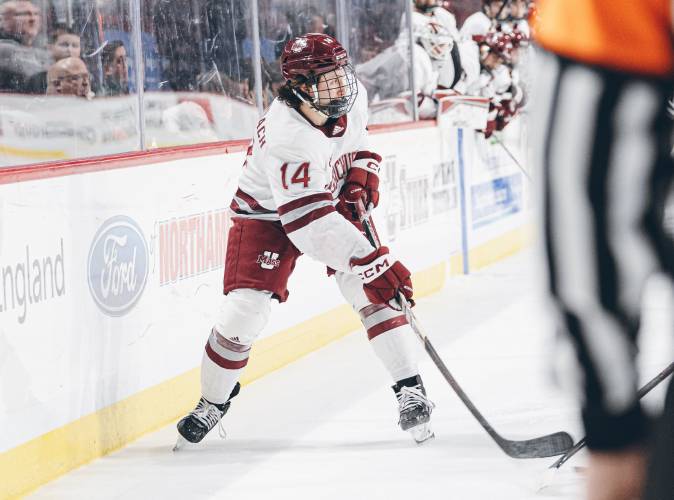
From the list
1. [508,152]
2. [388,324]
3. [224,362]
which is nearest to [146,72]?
[224,362]

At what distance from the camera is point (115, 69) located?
373 cm

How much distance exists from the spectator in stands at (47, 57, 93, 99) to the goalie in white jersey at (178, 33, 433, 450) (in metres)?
0.59

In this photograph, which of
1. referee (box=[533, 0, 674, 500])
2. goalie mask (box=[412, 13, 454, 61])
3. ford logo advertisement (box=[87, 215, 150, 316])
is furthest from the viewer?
goalie mask (box=[412, 13, 454, 61])

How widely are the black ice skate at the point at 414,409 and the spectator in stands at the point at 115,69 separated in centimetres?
124

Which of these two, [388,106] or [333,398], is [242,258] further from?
[388,106]

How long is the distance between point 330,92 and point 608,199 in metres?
2.30

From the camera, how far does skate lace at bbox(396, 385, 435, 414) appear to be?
10.7 feet

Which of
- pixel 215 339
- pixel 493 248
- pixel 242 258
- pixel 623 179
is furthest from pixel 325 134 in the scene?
pixel 493 248

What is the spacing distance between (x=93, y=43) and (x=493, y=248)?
4.11 meters

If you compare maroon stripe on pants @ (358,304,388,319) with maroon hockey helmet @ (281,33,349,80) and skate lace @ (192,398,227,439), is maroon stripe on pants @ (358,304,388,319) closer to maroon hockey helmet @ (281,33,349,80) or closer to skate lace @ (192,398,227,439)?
skate lace @ (192,398,227,439)

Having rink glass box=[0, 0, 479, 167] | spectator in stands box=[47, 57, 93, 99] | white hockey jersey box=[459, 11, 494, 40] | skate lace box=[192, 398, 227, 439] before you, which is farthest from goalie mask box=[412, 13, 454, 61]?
skate lace box=[192, 398, 227, 439]

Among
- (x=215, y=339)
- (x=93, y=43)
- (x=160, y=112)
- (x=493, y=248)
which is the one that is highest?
(x=93, y=43)

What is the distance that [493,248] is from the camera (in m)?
7.35

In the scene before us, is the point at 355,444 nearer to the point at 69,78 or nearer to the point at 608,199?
the point at 69,78
